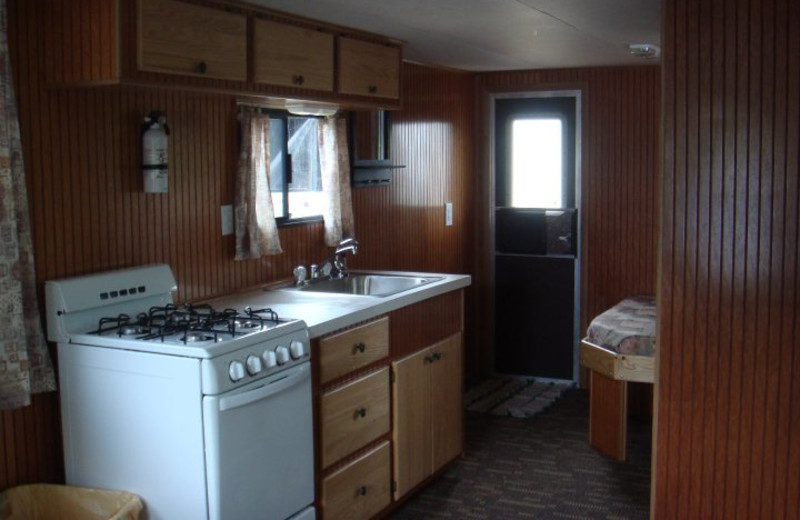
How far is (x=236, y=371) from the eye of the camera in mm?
2717

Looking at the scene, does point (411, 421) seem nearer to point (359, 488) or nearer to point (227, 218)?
point (359, 488)

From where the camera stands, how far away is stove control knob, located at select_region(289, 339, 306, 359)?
3.00 meters

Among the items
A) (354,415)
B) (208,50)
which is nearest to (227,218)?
(208,50)

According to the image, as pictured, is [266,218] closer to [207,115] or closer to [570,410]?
[207,115]

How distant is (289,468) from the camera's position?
302 centimetres

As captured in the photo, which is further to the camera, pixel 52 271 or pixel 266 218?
pixel 266 218

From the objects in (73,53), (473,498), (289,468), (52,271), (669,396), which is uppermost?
(73,53)

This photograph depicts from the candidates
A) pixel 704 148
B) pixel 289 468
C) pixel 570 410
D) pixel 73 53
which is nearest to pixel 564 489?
pixel 570 410

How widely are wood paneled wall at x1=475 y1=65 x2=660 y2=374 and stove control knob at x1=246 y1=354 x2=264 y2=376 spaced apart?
10.9 feet

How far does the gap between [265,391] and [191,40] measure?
1184 mm

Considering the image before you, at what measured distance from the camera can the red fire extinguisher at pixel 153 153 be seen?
10.5 feet

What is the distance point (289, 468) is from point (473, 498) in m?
1.29

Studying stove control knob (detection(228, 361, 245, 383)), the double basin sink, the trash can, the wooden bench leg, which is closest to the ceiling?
the double basin sink

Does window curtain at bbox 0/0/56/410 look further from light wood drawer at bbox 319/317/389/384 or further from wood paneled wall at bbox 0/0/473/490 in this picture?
→ light wood drawer at bbox 319/317/389/384
